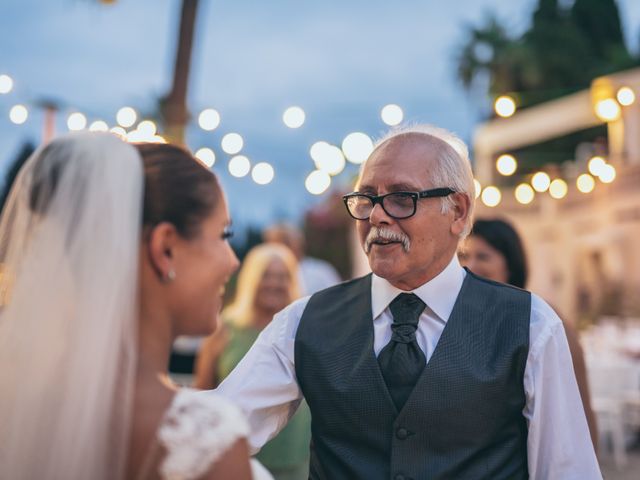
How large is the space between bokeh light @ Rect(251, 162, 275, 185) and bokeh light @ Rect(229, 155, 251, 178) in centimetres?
14

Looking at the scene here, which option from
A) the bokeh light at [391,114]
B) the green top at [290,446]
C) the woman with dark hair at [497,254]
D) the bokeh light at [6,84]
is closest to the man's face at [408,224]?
the woman with dark hair at [497,254]

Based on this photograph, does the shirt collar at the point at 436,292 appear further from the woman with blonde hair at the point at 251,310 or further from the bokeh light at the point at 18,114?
the bokeh light at the point at 18,114

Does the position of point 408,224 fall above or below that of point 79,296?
above

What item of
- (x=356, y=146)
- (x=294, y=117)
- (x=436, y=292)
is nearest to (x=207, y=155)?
(x=294, y=117)

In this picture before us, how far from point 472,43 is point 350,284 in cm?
3358

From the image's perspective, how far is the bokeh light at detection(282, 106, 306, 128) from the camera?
868 centimetres

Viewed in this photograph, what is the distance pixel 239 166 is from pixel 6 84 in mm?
2398

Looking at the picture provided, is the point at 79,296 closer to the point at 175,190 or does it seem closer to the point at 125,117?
the point at 175,190

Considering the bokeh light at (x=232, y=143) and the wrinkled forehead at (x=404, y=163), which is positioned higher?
the bokeh light at (x=232, y=143)

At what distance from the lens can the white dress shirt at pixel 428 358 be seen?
2.30 m

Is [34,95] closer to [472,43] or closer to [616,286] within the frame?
[616,286]

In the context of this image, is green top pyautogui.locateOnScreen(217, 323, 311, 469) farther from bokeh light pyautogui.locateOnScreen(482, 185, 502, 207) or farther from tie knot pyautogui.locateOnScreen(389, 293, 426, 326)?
bokeh light pyautogui.locateOnScreen(482, 185, 502, 207)

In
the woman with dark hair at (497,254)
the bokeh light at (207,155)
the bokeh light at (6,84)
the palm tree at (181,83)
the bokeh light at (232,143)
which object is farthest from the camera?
the bokeh light at (232,143)

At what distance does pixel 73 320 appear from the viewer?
157cm
